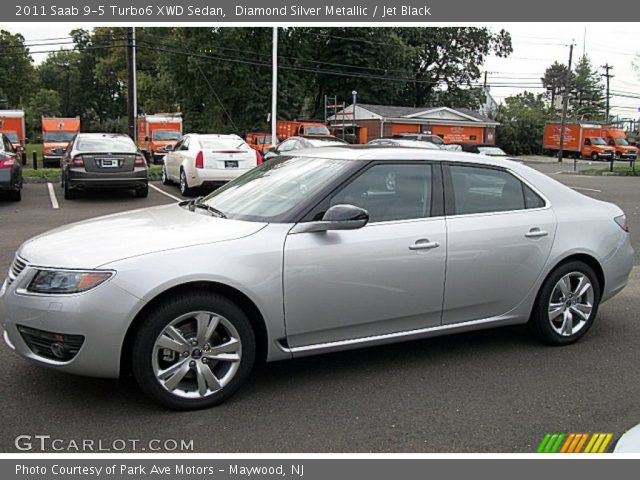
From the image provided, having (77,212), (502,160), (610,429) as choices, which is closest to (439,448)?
(610,429)

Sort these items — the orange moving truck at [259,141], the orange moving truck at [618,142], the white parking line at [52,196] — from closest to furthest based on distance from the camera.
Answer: the white parking line at [52,196] → the orange moving truck at [259,141] → the orange moving truck at [618,142]

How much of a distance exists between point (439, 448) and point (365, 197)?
5.76 ft

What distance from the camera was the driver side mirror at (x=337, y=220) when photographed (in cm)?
417

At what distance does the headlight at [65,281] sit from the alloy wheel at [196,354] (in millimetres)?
474

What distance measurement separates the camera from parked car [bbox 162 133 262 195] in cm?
1473

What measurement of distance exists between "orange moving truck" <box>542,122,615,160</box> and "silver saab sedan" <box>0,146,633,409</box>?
154 ft

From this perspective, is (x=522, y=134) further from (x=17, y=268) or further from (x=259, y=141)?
(x=17, y=268)

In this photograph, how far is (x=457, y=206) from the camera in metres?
4.80

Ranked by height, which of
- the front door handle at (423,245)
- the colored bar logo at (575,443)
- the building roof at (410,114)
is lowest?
the colored bar logo at (575,443)

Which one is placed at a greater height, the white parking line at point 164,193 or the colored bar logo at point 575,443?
the white parking line at point 164,193

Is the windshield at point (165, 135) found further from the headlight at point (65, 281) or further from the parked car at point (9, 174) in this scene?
the headlight at point (65, 281)

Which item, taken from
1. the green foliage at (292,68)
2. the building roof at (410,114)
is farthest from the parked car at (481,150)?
the building roof at (410,114)

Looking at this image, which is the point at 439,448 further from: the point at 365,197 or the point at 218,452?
the point at 365,197

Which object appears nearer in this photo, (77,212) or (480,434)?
(480,434)
